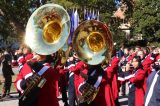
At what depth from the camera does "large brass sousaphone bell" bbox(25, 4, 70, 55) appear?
678cm

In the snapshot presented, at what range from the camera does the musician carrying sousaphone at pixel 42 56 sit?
651 cm

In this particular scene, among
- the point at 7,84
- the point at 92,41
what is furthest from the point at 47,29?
the point at 7,84

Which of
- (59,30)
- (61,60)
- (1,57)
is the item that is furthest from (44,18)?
(1,57)

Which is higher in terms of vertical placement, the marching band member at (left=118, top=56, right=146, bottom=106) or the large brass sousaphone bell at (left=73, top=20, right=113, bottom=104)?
the large brass sousaphone bell at (left=73, top=20, right=113, bottom=104)

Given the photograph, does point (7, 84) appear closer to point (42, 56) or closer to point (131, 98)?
point (131, 98)

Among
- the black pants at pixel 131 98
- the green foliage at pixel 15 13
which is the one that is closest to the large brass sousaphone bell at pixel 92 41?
the black pants at pixel 131 98

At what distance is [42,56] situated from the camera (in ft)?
21.7

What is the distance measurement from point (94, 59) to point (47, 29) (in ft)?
3.45

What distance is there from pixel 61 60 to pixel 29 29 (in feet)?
→ 2.48

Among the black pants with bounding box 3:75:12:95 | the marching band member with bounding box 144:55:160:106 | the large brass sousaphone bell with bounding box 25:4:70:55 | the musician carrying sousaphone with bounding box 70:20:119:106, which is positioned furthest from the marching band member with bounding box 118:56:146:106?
the black pants with bounding box 3:75:12:95

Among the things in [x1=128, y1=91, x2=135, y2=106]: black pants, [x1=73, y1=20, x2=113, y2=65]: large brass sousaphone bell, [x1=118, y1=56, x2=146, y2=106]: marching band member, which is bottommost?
[x1=128, y1=91, x2=135, y2=106]: black pants

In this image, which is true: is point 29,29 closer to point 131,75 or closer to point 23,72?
point 23,72

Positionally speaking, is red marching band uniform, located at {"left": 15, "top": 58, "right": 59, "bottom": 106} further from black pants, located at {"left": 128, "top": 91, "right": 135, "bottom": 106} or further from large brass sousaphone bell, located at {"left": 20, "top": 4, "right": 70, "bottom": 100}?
black pants, located at {"left": 128, "top": 91, "right": 135, "bottom": 106}

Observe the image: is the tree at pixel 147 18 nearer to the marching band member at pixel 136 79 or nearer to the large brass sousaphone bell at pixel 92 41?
the marching band member at pixel 136 79
